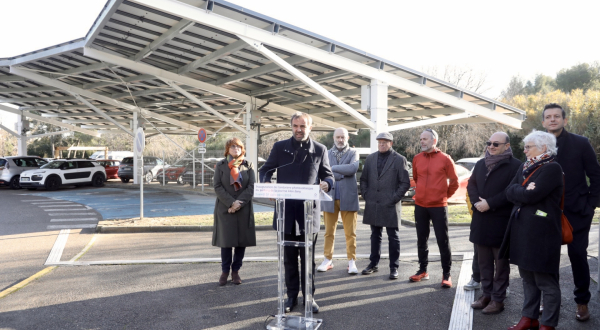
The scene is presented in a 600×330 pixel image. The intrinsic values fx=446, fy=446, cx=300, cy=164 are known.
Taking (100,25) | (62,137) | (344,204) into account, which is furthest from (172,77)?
(62,137)

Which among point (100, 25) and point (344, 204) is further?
point (100, 25)

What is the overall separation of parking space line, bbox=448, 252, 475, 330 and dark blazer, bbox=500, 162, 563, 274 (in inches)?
31.4

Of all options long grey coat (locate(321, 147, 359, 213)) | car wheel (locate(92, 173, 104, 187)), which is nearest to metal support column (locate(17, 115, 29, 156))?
car wheel (locate(92, 173, 104, 187))

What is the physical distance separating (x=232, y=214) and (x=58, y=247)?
4.53m

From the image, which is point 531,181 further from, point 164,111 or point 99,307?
point 164,111

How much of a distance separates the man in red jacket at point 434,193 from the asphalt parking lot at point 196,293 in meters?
0.48

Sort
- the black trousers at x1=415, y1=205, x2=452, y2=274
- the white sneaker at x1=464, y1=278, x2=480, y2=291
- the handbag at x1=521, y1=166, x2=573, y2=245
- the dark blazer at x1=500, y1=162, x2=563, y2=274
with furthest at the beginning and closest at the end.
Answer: the black trousers at x1=415, y1=205, x2=452, y2=274 → the white sneaker at x1=464, y1=278, x2=480, y2=291 → the handbag at x1=521, y1=166, x2=573, y2=245 → the dark blazer at x1=500, y1=162, x2=563, y2=274

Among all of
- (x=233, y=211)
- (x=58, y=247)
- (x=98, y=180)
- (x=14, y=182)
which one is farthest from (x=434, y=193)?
(x=14, y=182)

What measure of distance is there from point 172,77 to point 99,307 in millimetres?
12062

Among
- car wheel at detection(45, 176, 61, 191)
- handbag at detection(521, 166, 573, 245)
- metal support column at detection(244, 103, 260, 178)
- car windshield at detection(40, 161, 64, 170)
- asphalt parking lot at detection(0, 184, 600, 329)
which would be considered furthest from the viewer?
car windshield at detection(40, 161, 64, 170)

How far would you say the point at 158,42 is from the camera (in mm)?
12523

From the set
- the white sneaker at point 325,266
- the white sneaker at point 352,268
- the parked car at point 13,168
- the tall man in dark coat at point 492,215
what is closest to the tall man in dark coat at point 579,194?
the tall man in dark coat at point 492,215

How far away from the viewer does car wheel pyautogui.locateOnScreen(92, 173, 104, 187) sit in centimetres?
2323

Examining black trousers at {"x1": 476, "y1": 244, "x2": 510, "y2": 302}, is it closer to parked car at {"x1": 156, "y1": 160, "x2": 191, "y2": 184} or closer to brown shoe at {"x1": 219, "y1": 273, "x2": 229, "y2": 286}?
brown shoe at {"x1": 219, "y1": 273, "x2": 229, "y2": 286}
